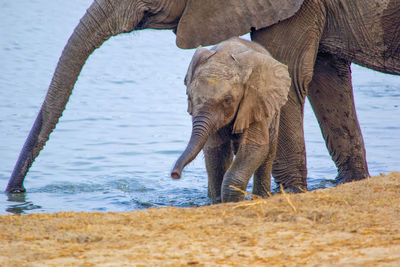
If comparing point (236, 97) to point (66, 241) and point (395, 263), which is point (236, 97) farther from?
point (395, 263)

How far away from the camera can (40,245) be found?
353cm

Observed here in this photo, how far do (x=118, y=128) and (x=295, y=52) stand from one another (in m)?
4.33

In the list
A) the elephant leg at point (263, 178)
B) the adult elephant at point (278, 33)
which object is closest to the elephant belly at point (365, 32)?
the adult elephant at point (278, 33)

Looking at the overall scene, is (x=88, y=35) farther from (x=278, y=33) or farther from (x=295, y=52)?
(x=295, y=52)

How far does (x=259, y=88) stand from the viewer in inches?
205

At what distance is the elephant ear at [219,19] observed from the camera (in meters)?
5.92

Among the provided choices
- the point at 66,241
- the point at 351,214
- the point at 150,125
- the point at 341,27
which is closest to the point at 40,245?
the point at 66,241

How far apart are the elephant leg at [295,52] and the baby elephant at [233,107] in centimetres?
40

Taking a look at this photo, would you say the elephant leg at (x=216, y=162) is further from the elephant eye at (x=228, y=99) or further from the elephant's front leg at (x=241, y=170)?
the elephant eye at (x=228, y=99)

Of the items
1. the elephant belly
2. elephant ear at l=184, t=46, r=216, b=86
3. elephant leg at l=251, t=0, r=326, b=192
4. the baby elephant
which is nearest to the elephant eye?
the baby elephant

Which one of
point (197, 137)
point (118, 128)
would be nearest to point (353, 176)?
point (197, 137)

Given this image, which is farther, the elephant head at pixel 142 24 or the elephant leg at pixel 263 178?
the elephant head at pixel 142 24

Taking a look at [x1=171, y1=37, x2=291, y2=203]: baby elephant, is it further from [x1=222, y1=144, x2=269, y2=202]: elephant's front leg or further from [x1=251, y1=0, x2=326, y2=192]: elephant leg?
A: [x1=251, y1=0, x2=326, y2=192]: elephant leg

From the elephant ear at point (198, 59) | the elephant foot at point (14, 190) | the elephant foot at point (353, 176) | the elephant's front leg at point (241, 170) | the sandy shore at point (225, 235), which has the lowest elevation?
the elephant foot at point (14, 190)
